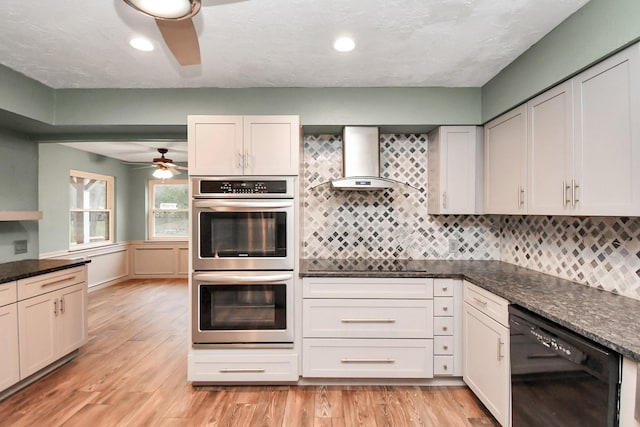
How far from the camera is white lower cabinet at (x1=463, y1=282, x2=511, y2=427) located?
2.00 metres

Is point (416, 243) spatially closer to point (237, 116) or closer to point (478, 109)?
point (478, 109)

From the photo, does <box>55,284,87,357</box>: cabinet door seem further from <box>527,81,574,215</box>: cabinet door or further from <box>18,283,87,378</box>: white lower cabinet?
<box>527,81,574,215</box>: cabinet door

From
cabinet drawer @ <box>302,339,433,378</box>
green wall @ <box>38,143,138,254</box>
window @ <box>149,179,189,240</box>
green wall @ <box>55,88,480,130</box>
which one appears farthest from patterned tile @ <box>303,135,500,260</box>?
window @ <box>149,179,189,240</box>

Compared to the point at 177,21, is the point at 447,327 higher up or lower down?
lower down

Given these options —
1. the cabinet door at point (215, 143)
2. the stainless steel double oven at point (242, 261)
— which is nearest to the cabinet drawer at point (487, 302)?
the stainless steel double oven at point (242, 261)

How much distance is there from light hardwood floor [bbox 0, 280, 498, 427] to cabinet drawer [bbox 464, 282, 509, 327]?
718 mm

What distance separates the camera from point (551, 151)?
2072mm

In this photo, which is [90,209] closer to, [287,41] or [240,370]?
[240,370]

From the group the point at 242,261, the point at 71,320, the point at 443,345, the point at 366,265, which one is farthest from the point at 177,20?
the point at 71,320

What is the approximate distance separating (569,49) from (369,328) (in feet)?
7.06

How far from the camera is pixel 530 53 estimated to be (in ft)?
7.28

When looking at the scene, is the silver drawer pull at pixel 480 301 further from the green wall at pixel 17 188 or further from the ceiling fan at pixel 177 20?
the green wall at pixel 17 188

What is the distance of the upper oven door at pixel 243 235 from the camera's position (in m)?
2.61

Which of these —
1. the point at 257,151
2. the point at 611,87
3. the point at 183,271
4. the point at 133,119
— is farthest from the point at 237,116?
the point at 183,271
